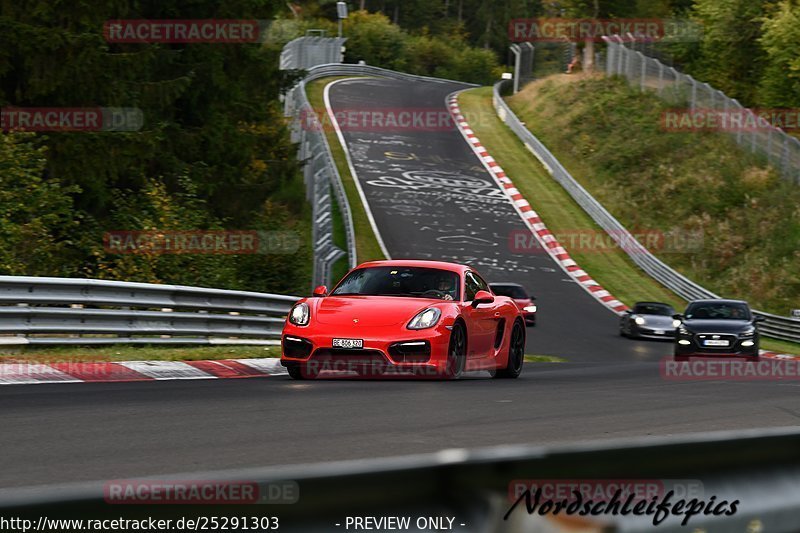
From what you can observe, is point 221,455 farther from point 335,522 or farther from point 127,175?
point 127,175

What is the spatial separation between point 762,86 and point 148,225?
48.4 m

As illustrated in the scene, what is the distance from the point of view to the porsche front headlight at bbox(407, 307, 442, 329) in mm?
12773

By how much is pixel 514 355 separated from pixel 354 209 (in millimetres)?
29851

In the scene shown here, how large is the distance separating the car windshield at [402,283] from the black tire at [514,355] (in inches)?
58.4

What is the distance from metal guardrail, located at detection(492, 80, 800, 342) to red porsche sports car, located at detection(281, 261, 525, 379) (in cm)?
2120

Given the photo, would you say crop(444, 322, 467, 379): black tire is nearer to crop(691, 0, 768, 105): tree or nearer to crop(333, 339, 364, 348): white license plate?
→ crop(333, 339, 364, 348): white license plate

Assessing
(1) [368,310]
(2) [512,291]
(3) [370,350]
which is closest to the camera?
(3) [370,350]

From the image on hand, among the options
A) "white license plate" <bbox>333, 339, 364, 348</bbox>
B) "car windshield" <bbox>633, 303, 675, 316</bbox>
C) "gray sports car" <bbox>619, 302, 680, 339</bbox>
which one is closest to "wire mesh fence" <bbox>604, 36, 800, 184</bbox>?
"car windshield" <bbox>633, 303, 675, 316</bbox>

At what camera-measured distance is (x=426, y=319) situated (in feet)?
42.2

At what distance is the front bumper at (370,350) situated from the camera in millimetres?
12602

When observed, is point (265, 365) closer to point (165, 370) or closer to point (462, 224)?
point (165, 370)

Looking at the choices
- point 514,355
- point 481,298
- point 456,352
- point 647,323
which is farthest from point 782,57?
point 456,352

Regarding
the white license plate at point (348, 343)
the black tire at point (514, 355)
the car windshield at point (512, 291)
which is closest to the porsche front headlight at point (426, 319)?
the white license plate at point (348, 343)

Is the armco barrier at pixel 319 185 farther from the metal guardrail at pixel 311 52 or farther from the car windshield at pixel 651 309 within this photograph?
the car windshield at pixel 651 309
